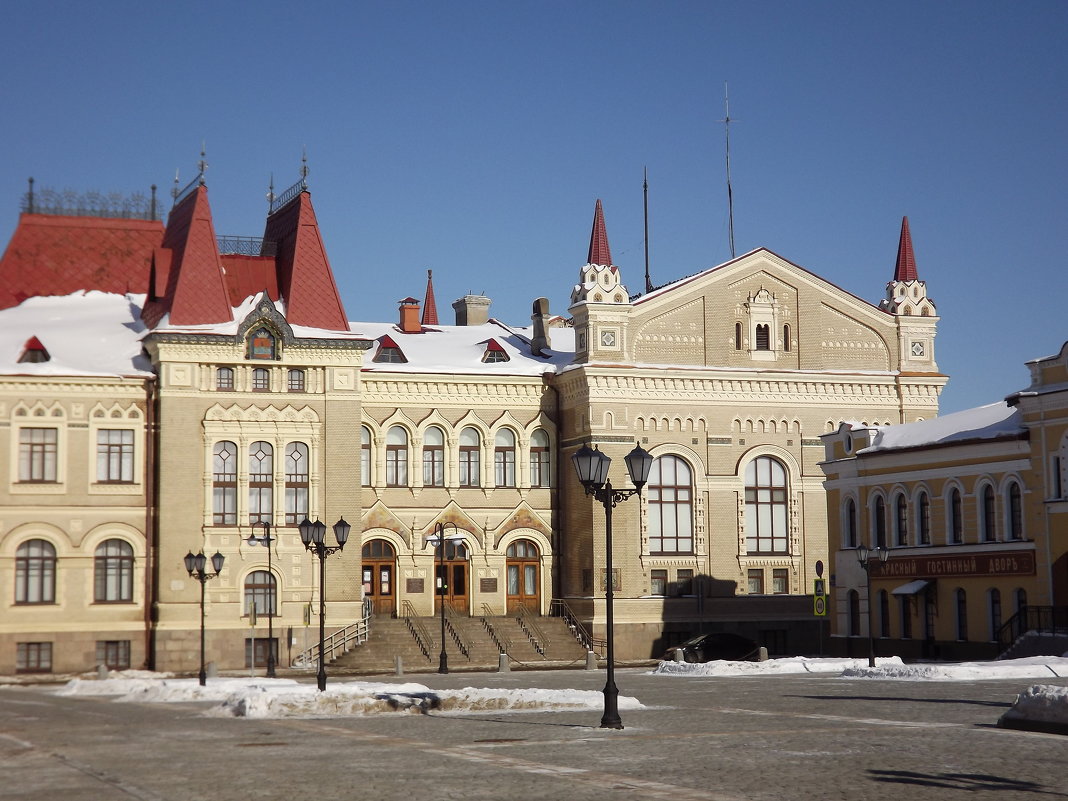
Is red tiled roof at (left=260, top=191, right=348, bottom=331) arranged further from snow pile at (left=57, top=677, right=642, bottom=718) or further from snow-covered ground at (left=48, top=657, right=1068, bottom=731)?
snow pile at (left=57, top=677, right=642, bottom=718)

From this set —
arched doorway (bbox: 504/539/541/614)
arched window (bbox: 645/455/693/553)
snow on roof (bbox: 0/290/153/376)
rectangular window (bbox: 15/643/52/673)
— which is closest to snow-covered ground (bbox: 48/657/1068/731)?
rectangular window (bbox: 15/643/52/673)

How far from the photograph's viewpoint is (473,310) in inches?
2662

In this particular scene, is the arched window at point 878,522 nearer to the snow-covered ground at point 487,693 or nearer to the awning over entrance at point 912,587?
the awning over entrance at point 912,587

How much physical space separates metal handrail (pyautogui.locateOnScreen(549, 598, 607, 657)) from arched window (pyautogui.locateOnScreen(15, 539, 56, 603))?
1798 cm

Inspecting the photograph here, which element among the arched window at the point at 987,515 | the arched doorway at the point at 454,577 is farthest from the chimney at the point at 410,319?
the arched window at the point at 987,515

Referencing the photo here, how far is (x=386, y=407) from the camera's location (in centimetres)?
5547

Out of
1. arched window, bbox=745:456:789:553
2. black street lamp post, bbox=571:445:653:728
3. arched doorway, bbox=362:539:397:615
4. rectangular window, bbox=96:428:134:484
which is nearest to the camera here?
black street lamp post, bbox=571:445:653:728

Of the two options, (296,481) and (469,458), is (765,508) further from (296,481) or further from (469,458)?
(296,481)

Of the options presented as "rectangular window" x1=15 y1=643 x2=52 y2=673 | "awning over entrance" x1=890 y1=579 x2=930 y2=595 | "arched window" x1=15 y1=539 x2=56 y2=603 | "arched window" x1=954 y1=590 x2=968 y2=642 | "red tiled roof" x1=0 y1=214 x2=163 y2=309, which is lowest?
"rectangular window" x1=15 y1=643 x2=52 y2=673

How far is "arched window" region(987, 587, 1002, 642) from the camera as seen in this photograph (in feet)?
144

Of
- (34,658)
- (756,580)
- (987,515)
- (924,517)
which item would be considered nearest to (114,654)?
(34,658)

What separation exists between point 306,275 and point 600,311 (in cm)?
1079

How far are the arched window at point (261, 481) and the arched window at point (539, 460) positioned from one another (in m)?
10.4

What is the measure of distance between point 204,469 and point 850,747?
115 ft
